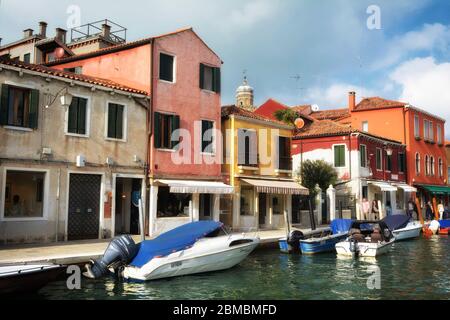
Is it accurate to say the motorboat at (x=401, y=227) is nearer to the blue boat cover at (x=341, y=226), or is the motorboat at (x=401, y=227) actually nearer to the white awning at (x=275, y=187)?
the white awning at (x=275, y=187)

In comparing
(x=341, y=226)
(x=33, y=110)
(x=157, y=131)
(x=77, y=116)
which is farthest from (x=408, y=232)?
(x=33, y=110)

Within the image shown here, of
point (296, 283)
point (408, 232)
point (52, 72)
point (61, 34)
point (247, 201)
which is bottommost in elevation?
point (296, 283)

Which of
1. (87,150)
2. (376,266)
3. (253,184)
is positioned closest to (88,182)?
(87,150)

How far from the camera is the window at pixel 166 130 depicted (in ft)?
63.6

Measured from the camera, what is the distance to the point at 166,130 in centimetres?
1986

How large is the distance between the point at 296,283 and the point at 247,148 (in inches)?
467

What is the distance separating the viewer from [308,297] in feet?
35.1

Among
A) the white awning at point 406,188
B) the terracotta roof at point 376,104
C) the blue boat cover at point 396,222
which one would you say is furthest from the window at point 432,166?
the blue boat cover at point 396,222

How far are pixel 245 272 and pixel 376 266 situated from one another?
176 inches

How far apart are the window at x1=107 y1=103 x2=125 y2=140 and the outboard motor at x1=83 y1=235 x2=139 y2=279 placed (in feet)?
21.6

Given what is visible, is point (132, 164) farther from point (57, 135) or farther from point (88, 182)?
point (57, 135)

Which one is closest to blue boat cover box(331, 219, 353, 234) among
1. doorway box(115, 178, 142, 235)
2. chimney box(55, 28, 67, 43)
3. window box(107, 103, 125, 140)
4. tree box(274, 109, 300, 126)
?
doorway box(115, 178, 142, 235)

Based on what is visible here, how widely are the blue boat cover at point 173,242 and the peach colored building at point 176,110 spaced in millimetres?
5106

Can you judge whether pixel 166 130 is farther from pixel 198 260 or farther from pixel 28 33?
pixel 28 33
